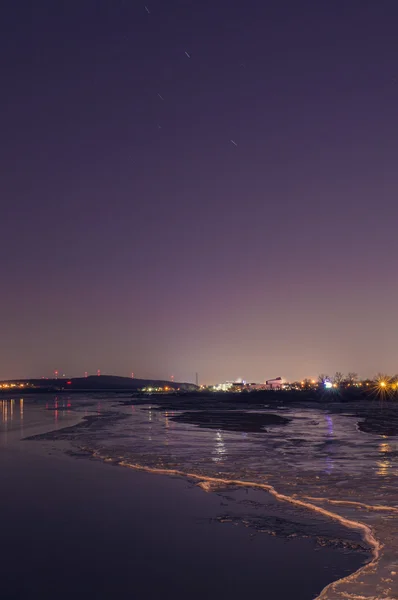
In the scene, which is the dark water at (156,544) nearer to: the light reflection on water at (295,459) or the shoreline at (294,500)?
the shoreline at (294,500)

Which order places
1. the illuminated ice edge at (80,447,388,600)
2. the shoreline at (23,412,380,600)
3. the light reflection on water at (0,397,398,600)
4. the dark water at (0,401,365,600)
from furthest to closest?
1. the light reflection on water at (0,397,398,600)
2. the shoreline at (23,412,380,600)
3. the dark water at (0,401,365,600)
4. the illuminated ice edge at (80,447,388,600)

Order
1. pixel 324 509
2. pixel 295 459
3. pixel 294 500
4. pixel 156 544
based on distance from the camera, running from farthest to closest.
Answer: pixel 295 459 < pixel 294 500 < pixel 324 509 < pixel 156 544

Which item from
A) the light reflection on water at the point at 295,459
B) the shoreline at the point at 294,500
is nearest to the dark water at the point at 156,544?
the shoreline at the point at 294,500

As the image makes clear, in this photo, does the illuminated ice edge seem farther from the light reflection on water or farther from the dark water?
the dark water

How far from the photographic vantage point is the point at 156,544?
10.8m

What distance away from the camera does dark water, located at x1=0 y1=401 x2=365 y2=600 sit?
8664 millimetres

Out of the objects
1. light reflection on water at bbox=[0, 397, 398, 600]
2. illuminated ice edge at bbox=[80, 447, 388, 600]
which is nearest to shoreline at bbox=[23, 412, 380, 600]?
illuminated ice edge at bbox=[80, 447, 388, 600]

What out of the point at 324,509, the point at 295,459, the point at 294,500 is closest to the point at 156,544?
the point at 324,509

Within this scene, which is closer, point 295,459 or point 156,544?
point 156,544

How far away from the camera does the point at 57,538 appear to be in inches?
442

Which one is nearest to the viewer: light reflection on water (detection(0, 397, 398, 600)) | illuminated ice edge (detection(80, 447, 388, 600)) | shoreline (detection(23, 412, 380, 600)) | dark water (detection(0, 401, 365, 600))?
illuminated ice edge (detection(80, 447, 388, 600))

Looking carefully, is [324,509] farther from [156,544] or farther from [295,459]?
[295,459]

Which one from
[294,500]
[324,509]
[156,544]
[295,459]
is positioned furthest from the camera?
[295,459]

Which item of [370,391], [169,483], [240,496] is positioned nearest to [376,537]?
[240,496]
